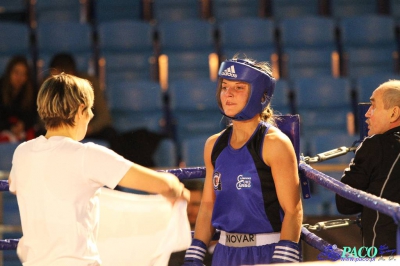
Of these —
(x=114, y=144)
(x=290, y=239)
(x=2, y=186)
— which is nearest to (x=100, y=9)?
(x=114, y=144)

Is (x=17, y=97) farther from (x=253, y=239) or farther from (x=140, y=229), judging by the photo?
(x=253, y=239)

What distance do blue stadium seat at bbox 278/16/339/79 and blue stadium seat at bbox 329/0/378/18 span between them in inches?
29.9

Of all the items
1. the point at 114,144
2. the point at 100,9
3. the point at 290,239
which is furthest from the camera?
the point at 100,9

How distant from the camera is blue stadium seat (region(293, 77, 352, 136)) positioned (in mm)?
7344

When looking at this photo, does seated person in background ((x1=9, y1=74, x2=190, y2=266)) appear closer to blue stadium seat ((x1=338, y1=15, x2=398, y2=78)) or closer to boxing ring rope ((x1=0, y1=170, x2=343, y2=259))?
boxing ring rope ((x1=0, y1=170, x2=343, y2=259))

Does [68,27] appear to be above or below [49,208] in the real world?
above

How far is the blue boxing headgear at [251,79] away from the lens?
3.30 metres

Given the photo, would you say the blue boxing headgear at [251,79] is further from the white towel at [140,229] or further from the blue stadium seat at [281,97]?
the blue stadium seat at [281,97]

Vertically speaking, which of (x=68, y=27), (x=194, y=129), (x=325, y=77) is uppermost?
(x=68, y=27)

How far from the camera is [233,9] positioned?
8.61m

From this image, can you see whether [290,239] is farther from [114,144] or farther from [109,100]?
[109,100]

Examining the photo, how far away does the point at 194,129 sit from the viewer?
7.29 m

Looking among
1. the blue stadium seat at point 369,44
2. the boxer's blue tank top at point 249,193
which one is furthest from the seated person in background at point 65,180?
the blue stadium seat at point 369,44

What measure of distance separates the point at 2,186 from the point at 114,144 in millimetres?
2721
